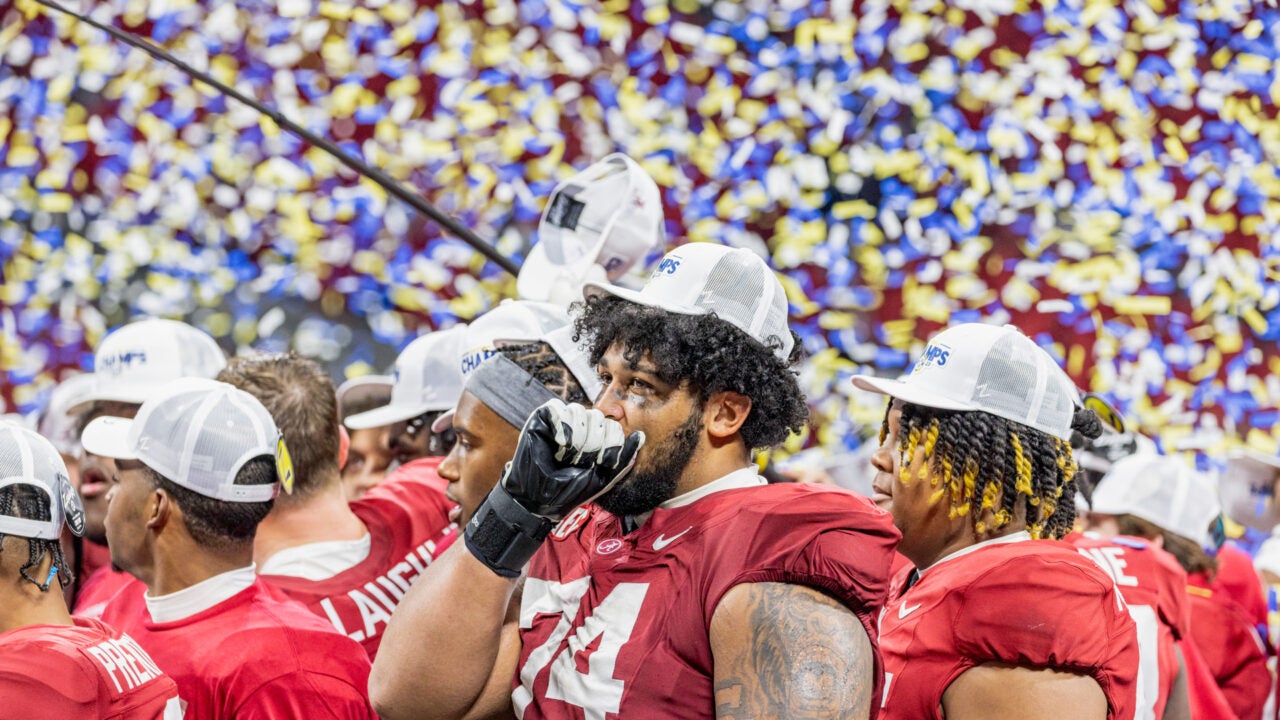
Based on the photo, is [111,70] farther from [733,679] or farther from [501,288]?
[733,679]

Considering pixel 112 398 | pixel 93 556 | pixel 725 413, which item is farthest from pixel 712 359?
pixel 93 556

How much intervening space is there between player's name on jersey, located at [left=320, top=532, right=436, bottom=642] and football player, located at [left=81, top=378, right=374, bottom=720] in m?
0.36

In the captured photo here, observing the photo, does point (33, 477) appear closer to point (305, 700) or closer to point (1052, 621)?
point (305, 700)

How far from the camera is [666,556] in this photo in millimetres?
2043

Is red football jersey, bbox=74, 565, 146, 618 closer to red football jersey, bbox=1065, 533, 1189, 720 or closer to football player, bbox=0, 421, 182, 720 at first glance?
football player, bbox=0, 421, 182, 720

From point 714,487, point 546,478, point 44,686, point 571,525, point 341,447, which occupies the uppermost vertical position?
point 546,478

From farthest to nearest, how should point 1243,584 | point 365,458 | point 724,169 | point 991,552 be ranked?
point 724,169
point 1243,584
point 365,458
point 991,552

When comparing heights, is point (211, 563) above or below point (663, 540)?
below

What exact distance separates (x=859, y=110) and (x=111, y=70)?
5.11 meters

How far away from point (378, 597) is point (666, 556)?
1492 mm

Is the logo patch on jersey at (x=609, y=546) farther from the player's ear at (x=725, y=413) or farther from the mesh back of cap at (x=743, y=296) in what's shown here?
the mesh back of cap at (x=743, y=296)

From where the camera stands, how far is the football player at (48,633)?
2152 millimetres

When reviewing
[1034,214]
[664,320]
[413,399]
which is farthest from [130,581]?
[1034,214]

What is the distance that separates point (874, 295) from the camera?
28.3 feet
